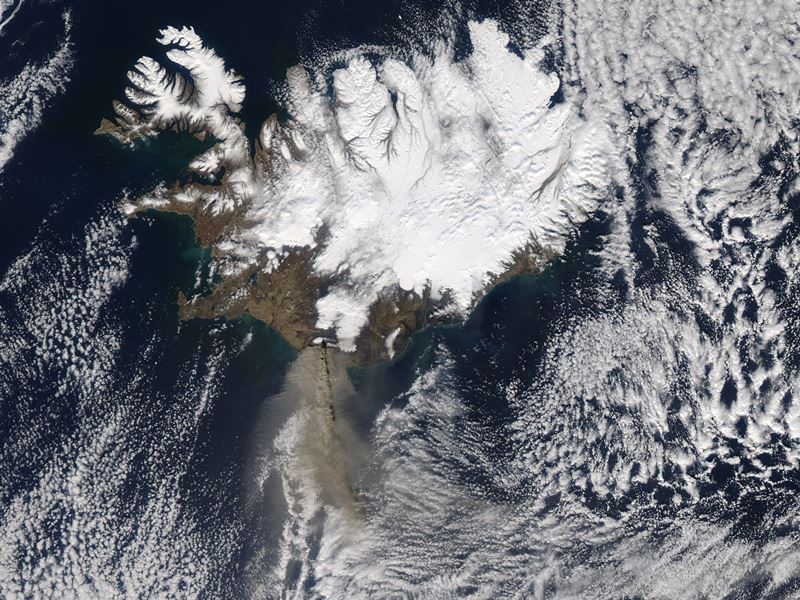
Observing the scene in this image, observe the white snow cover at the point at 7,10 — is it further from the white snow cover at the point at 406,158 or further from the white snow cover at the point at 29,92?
the white snow cover at the point at 406,158

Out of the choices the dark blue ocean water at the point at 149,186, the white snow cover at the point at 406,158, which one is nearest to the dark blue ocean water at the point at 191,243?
the dark blue ocean water at the point at 149,186

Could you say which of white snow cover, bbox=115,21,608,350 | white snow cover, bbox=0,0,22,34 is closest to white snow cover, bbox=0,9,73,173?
white snow cover, bbox=0,0,22,34

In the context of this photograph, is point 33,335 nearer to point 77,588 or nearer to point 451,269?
point 77,588

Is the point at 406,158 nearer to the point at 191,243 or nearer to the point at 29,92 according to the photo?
the point at 191,243

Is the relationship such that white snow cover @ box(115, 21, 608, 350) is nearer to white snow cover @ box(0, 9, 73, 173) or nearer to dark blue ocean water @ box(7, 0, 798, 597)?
dark blue ocean water @ box(7, 0, 798, 597)

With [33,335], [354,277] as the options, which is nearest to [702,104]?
[354,277]

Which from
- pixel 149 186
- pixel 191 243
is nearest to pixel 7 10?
pixel 149 186
